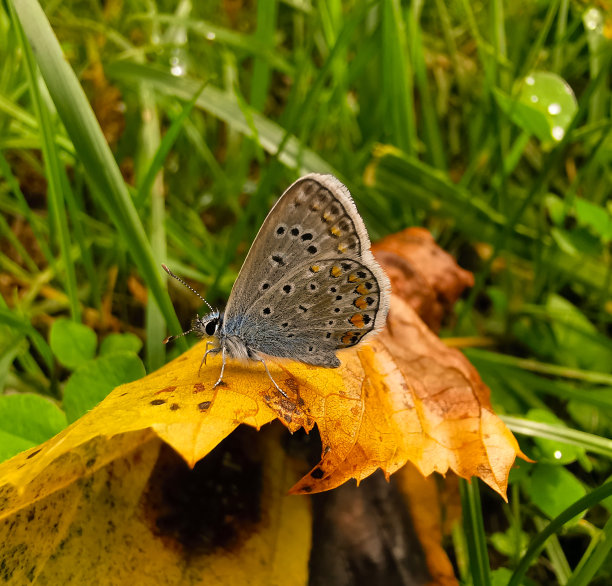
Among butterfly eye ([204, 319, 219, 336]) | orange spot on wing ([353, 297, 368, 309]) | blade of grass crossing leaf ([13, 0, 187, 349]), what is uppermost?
blade of grass crossing leaf ([13, 0, 187, 349])

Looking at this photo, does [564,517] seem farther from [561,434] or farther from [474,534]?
[561,434]

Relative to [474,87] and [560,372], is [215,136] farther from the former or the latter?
[560,372]

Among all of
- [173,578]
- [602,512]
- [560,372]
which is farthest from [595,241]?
[173,578]

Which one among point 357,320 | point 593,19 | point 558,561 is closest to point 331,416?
point 357,320

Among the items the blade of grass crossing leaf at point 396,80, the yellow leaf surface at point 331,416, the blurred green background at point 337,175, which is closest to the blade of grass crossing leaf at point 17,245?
the blurred green background at point 337,175

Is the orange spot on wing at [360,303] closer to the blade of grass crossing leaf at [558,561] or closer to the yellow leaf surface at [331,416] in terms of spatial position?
the yellow leaf surface at [331,416]

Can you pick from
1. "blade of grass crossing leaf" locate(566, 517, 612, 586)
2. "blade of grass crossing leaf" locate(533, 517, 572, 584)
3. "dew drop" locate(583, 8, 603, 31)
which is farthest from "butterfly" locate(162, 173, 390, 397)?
"dew drop" locate(583, 8, 603, 31)

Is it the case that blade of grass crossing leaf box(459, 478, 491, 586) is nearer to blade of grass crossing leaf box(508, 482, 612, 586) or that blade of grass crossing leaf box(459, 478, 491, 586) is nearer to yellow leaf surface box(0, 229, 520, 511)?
blade of grass crossing leaf box(508, 482, 612, 586)

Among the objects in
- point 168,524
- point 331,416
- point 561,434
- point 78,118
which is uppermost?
point 78,118
